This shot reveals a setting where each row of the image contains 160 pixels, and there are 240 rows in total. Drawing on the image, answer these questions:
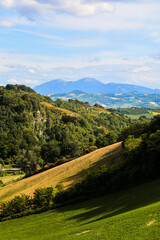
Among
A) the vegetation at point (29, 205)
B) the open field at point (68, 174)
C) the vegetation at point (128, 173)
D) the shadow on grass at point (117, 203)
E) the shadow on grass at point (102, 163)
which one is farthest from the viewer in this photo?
the open field at point (68, 174)

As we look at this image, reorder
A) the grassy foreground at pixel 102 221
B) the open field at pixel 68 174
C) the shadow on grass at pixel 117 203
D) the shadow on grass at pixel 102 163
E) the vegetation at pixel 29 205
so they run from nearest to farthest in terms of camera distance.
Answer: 1. the grassy foreground at pixel 102 221
2. the shadow on grass at pixel 117 203
3. the vegetation at pixel 29 205
4. the shadow on grass at pixel 102 163
5. the open field at pixel 68 174

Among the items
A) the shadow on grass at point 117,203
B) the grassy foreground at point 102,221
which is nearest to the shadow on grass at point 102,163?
the shadow on grass at point 117,203

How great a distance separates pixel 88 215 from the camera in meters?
33.9

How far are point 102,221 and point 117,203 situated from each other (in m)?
7.53

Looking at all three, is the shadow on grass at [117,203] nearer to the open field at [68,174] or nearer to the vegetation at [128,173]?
the vegetation at [128,173]

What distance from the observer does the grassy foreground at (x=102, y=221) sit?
75.7 feet

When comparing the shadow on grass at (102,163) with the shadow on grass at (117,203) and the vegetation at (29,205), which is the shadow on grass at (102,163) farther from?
the shadow on grass at (117,203)

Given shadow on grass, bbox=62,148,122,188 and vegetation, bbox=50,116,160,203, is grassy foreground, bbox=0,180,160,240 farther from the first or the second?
shadow on grass, bbox=62,148,122,188

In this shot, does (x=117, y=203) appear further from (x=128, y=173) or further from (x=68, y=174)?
(x=68, y=174)

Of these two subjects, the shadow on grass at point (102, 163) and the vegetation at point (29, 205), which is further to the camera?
the shadow on grass at point (102, 163)

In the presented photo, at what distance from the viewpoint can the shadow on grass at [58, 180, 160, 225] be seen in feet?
101

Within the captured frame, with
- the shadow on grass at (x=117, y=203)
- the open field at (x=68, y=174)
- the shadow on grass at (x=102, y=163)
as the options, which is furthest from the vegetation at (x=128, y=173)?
the open field at (x=68, y=174)

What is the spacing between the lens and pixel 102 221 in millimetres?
28000

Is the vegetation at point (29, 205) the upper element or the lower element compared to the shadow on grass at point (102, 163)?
lower
